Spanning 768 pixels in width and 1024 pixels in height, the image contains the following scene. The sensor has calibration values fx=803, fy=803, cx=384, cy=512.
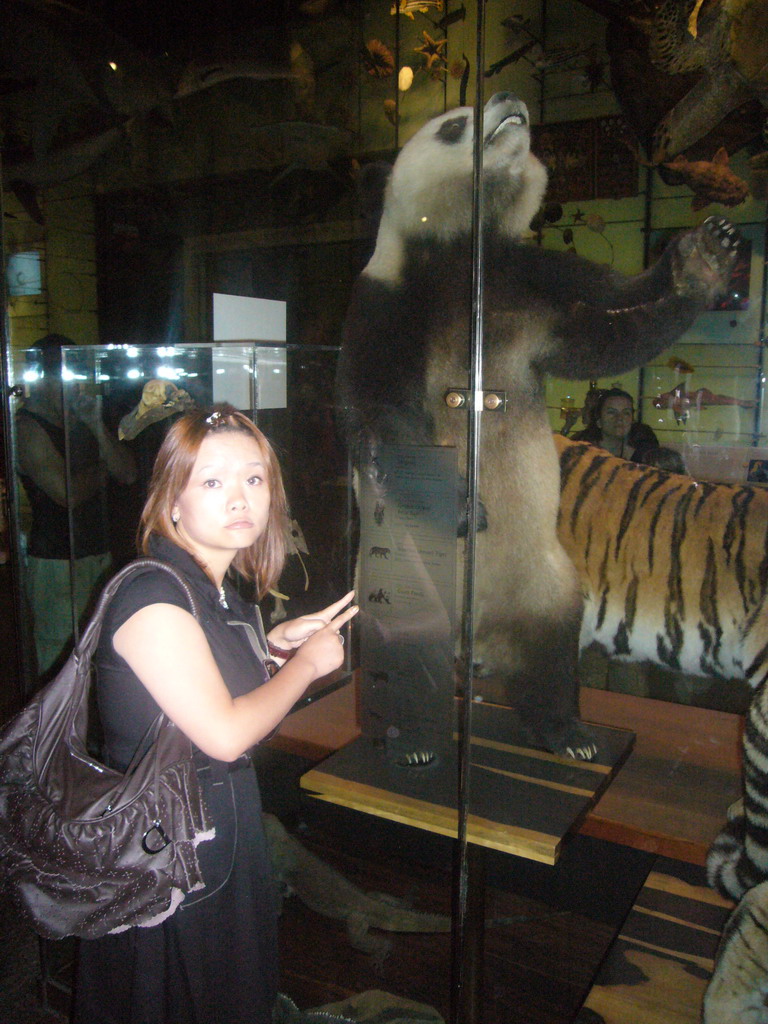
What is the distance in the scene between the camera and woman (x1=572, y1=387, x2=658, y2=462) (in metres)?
1.53

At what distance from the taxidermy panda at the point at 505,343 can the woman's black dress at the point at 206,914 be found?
1.85 ft

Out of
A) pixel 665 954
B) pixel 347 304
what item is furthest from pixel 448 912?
pixel 347 304

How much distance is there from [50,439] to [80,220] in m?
0.64

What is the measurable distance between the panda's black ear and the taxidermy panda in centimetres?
2

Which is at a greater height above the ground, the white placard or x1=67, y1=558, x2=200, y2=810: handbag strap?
the white placard

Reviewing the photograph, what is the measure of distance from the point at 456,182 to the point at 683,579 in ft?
3.03

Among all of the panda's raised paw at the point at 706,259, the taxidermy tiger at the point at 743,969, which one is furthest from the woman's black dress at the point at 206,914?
the panda's raised paw at the point at 706,259

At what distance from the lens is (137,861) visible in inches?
50.0

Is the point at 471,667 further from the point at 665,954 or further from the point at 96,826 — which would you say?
the point at 96,826

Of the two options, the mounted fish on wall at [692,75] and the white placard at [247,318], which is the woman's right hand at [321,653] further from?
the mounted fish on wall at [692,75]

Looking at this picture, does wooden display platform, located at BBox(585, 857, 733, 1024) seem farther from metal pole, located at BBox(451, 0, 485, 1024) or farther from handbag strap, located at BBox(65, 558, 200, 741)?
handbag strap, located at BBox(65, 558, 200, 741)

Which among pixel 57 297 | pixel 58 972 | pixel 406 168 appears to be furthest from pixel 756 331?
pixel 58 972

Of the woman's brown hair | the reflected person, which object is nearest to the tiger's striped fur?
the woman's brown hair

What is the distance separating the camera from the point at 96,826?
1.26m
